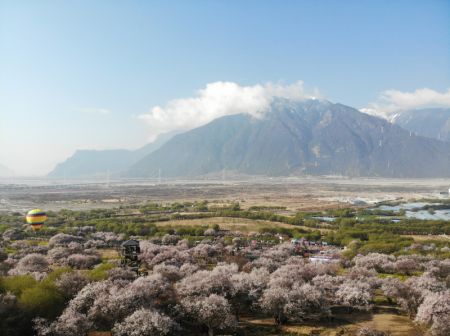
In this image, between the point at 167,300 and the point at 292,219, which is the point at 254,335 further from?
the point at 292,219

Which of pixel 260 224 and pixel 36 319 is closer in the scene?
pixel 36 319

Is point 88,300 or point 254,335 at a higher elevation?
point 88,300

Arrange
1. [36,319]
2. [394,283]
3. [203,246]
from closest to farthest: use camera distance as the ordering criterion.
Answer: [36,319], [394,283], [203,246]

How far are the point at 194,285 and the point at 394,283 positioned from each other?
871 inches

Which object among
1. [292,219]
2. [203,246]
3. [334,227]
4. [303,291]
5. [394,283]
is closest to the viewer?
[303,291]

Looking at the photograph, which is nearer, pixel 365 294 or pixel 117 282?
pixel 117 282

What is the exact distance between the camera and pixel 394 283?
40.0 metres

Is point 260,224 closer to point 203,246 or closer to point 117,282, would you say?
point 203,246

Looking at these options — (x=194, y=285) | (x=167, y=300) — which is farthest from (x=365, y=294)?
(x=167, y=300)

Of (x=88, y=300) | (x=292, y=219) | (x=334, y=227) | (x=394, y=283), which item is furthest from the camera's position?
(x=292, y=219)

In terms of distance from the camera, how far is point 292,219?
338 ft

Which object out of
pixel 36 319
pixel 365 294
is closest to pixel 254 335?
pixel 365 294

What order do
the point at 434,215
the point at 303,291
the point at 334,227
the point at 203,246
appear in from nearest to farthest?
the point at 303,291 → the point at 203,246 → the point at 334,227 → the point at 434,215

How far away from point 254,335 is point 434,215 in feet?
379
